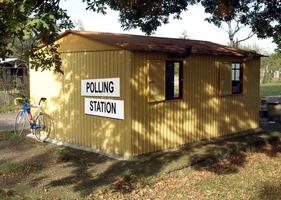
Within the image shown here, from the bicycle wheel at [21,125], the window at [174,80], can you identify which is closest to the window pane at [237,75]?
the window at [174,80]

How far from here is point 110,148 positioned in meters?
10.8

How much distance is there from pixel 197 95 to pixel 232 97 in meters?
1.84

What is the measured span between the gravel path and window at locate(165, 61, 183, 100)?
652cm

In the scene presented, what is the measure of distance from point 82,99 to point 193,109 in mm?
3050

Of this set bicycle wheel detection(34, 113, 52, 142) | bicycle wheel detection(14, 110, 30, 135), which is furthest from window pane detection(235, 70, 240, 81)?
bicycle wheel detection(14, 110, 30, 135)

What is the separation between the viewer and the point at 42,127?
1284 cm

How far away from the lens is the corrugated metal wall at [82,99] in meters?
10.3

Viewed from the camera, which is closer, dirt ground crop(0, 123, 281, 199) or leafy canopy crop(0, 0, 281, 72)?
leafy canopy crop(0, 0, 281, 72)

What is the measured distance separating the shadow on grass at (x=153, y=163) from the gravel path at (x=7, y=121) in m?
4.97

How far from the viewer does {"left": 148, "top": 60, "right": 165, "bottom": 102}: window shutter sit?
417 inches

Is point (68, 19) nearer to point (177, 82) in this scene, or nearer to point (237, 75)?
point (177, 82)

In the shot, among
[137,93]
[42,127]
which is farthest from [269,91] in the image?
[137,93]

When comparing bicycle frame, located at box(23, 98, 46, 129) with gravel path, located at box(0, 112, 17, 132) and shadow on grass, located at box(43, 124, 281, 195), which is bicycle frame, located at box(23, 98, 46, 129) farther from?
gravel path, located at box(0, 112, 17, 132)

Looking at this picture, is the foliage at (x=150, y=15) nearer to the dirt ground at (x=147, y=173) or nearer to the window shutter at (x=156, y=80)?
the window shutter at (x=156, y=80)
